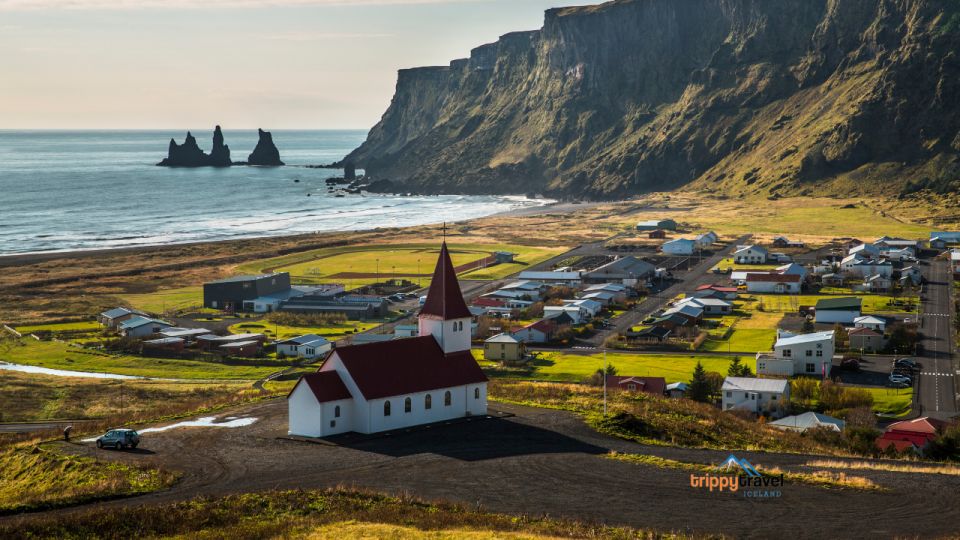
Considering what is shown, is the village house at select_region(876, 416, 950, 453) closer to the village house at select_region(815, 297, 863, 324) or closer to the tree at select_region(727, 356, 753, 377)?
the tree at select_region(727, 356, 753, 377)

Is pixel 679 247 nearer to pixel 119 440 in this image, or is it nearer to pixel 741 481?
pixel 741 481

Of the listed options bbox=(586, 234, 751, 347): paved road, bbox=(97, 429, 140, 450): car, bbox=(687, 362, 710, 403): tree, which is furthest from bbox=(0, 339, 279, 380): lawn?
bbox=(687, 362, 710, 403): tree

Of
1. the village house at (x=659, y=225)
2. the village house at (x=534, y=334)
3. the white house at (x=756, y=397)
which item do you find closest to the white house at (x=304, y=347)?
the village house at (x=534, y=334)

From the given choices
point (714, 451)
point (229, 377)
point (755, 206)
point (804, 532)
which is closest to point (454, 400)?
point (714, 451)

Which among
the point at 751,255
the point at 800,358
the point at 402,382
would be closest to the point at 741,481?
the point at 402,382

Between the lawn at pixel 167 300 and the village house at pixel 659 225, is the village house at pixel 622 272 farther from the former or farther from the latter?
the village house at pixel 659 225
